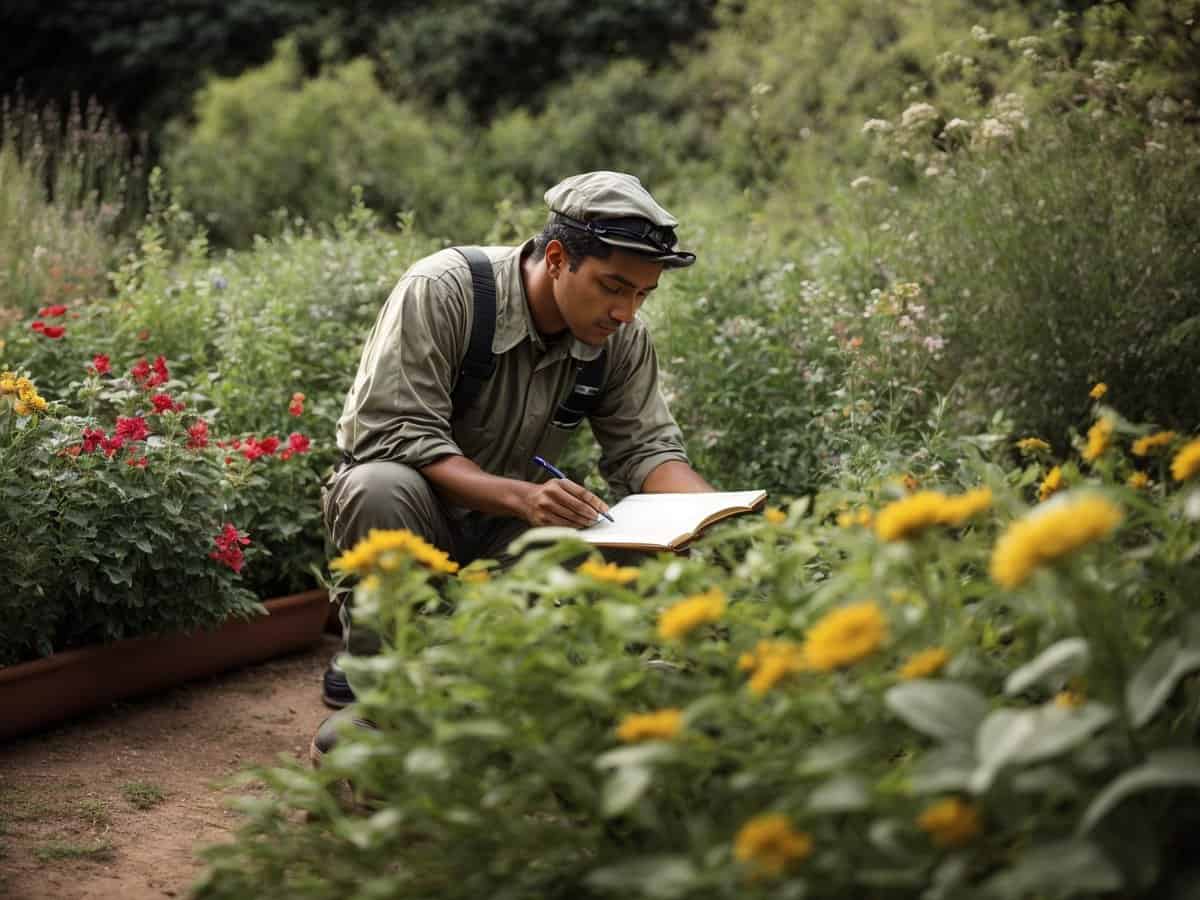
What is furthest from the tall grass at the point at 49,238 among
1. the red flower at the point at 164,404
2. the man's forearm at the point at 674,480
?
the man's forearm at the point at 674,480

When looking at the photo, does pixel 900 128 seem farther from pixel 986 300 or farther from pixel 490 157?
pixel 490 157

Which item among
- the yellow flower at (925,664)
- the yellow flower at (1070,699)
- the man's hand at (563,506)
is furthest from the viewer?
the man's hand at (563,506)

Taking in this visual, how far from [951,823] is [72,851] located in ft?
6.49

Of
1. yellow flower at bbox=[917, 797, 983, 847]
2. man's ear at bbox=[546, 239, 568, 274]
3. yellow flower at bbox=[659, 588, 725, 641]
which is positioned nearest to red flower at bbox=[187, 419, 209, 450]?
man's ear at bbox=[546, 239, 568, 274]

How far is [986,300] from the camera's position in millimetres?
4137

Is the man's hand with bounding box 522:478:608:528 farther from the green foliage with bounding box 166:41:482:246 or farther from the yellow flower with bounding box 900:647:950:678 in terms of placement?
the green foliage with bounding box 166:41:482:246

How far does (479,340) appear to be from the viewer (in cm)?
315

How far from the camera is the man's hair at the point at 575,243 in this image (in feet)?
9.82

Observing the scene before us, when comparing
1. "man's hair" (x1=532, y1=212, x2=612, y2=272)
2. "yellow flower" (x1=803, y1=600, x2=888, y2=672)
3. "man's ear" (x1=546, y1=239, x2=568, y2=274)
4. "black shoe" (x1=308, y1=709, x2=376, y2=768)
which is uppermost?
"man's hair" (x1=532, y1=212, x2=612, y2=272)

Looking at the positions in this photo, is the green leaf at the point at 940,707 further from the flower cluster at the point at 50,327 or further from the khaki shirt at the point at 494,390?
the flower cluster at the point at 50,327

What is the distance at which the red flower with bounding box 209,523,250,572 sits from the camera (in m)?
3.46

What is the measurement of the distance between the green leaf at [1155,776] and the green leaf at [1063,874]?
0.04 metres

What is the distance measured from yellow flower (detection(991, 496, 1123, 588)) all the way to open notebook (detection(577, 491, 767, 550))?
1.17 metres

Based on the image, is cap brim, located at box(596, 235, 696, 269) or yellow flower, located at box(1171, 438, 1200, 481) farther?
cap brim, located at box(596, 235, 696, 269)
